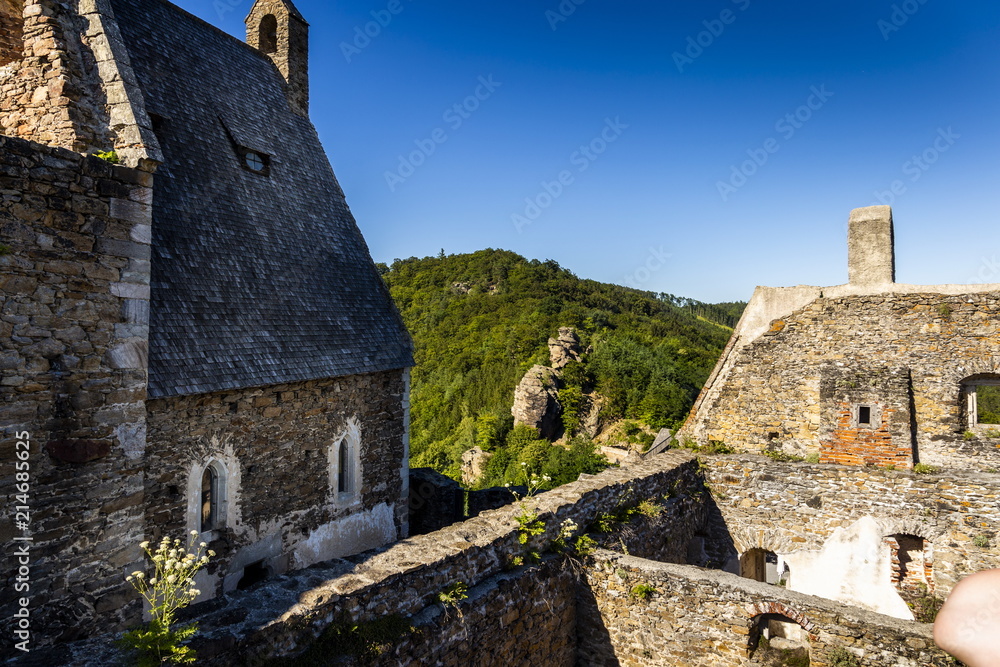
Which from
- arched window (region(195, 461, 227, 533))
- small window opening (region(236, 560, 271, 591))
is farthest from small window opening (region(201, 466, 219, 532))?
small window opening (region(236, 560, 271, 591))

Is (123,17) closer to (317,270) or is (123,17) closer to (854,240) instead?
(317,270)

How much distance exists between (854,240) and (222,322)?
1040 cm

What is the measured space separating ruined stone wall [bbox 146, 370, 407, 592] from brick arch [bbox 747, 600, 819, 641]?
7.19m

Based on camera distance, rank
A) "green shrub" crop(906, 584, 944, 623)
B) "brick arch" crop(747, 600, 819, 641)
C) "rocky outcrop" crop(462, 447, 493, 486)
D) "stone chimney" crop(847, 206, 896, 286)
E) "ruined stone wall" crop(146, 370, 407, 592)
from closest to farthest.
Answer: "brick arch" crop(747, 600, 819, 641)
"ruined stone wall" crop(146, 370, 407, 592)
"green shrub" crop(906, 584, 944, 623)
"stone chimney" crop(847, 206, 896, 286)
"rocky outcrop" crop(462, 447, 493, 486)

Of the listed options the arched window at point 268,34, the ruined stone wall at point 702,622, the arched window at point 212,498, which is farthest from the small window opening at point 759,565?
the arched window at point 268,34

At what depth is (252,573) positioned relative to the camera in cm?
959

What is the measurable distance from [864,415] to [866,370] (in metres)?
0.73

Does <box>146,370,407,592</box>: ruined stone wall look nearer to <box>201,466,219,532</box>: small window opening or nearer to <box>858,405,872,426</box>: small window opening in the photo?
<box>201,466,219,532</box>: small window opening

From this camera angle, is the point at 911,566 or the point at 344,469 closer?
the point at 911,566

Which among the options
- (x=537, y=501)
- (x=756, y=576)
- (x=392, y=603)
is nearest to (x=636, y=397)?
(x=756, y=576)

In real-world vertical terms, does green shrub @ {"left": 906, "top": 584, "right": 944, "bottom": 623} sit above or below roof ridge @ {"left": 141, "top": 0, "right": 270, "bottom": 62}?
below

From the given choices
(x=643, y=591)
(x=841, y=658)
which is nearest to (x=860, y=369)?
(x=841, y=658)

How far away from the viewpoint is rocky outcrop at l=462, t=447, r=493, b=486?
2802 cm

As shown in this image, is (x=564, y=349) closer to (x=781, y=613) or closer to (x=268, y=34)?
(x=268, y=34)
